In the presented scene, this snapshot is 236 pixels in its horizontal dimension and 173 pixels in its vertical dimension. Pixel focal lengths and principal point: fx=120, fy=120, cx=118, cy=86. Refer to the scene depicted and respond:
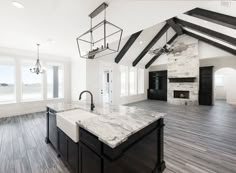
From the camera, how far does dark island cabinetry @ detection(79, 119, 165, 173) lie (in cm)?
114

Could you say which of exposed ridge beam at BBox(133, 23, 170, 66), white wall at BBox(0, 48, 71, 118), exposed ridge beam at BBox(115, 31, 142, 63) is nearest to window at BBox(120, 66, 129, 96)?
exposed ridge beam at BBox(133, 23, 170, 66)

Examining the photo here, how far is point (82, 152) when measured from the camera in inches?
58.5

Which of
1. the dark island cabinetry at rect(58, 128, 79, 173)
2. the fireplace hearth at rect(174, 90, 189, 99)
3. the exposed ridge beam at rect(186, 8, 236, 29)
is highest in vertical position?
the exposed ridge beam at rect(186, 8, 236, 29)

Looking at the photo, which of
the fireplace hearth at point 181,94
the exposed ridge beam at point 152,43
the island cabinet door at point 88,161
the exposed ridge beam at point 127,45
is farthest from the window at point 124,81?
the island cabinet door at point 88,161

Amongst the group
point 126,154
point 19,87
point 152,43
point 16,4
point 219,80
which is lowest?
point 126,154

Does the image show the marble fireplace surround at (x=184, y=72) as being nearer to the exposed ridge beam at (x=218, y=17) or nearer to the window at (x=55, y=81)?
the exposed ridge beam at (x=218, y=17)

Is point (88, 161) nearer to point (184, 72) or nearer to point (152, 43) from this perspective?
point (152, 43)

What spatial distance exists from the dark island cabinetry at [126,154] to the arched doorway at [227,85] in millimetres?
8759

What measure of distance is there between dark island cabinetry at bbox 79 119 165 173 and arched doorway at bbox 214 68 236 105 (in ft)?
28.7

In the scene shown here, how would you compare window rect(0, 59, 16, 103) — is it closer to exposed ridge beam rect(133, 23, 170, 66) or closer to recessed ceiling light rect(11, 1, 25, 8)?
recessed ceiling light rect(11, 1, 25, 8)

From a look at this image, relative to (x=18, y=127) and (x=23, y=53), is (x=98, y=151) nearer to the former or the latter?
(x=18, y=127)

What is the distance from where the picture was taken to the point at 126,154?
1.25 m

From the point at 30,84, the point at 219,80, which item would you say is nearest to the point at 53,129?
the point at 30,84

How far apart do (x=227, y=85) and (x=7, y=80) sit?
12.8m
